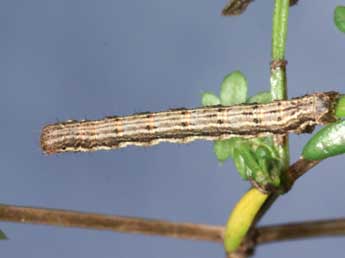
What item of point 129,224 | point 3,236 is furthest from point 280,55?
point 3,236

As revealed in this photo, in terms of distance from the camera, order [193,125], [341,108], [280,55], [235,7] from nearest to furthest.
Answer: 1. [341,108]
2. [280,55]
3. [235,7]
4. [193,125]

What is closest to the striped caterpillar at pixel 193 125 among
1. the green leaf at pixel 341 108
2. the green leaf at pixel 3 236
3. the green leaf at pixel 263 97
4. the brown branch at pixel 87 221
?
the green leaf at pixel 263 97

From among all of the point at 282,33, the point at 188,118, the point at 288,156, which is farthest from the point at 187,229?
the point at 188,118

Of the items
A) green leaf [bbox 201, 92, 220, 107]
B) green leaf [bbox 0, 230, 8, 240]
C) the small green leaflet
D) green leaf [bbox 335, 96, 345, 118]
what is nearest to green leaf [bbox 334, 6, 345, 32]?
green leaf [bbox 335, 96, 345, 118]

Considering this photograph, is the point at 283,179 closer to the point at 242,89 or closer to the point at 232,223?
the point at 232,223

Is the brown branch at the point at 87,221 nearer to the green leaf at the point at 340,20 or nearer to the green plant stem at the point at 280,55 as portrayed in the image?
the green plant stem at the point at 280,55

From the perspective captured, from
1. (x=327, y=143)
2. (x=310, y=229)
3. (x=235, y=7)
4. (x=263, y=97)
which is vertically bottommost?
(x=310, y=229)

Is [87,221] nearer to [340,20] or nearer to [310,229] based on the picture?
[310,229]
